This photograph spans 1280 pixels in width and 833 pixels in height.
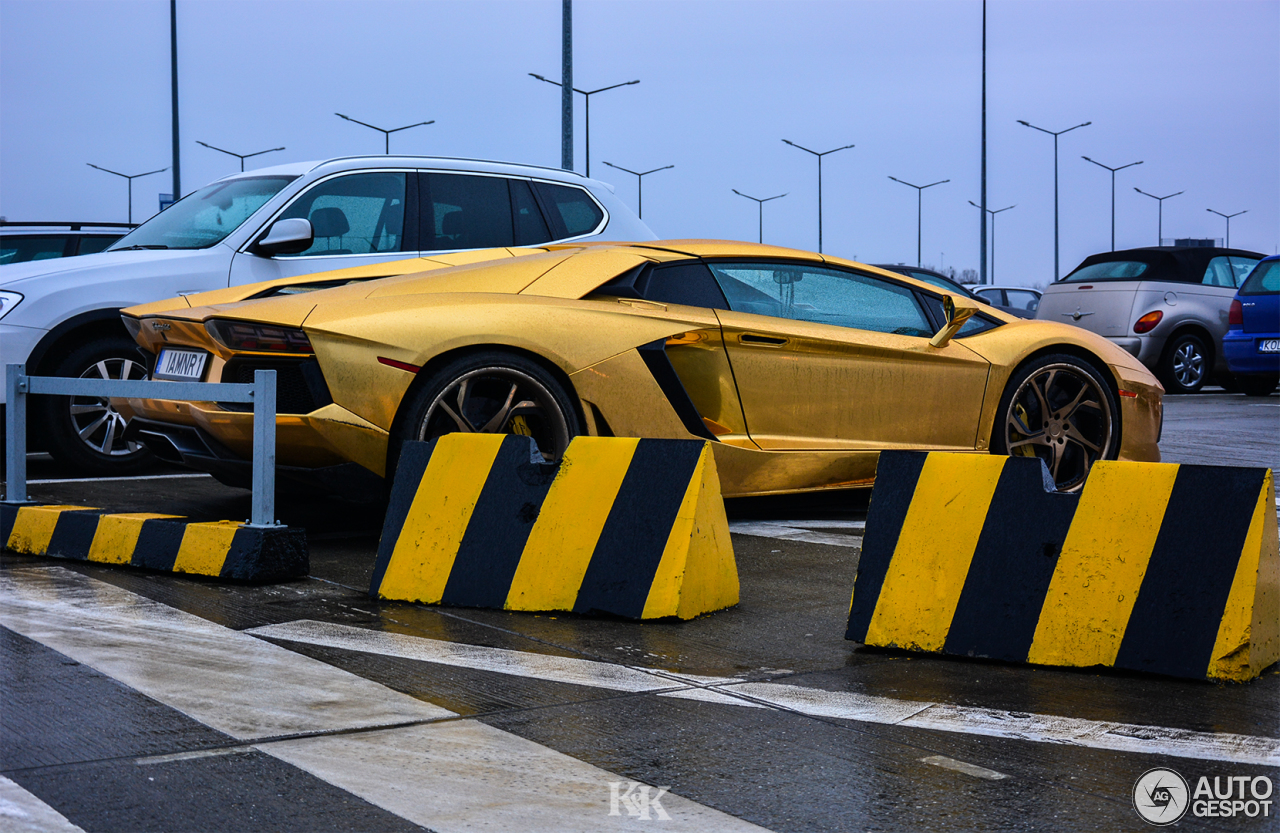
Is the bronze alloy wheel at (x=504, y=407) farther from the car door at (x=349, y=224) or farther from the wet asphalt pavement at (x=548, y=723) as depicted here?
the car door at (x=349, y=224)

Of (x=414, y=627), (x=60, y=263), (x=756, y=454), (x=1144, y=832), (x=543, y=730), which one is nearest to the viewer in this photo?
(x=1144, y=832)

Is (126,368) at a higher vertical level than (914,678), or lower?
higher

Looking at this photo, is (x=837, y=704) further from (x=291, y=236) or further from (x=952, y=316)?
→ (x=291, y=236)

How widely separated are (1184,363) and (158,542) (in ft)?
50.7

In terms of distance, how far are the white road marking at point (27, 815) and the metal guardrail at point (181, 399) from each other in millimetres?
2283

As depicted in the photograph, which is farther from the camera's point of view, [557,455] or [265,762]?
[557,455]

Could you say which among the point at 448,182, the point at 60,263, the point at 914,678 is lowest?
the point at 914,678

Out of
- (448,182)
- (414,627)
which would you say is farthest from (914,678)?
(448,182)

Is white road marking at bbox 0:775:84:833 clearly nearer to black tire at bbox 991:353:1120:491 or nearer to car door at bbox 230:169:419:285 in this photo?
black tire at bbox 991:353:1120:491

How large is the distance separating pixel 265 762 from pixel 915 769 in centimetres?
140

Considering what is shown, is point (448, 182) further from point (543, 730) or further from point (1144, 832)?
point (1144, 832)

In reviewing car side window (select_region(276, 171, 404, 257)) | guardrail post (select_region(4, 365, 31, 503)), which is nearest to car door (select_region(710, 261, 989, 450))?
car side window (select_region(276, 171, 404, 257))

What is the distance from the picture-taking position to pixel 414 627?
4.30 metres

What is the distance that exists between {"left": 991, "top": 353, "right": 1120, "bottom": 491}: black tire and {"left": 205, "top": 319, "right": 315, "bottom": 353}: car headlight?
352cm
